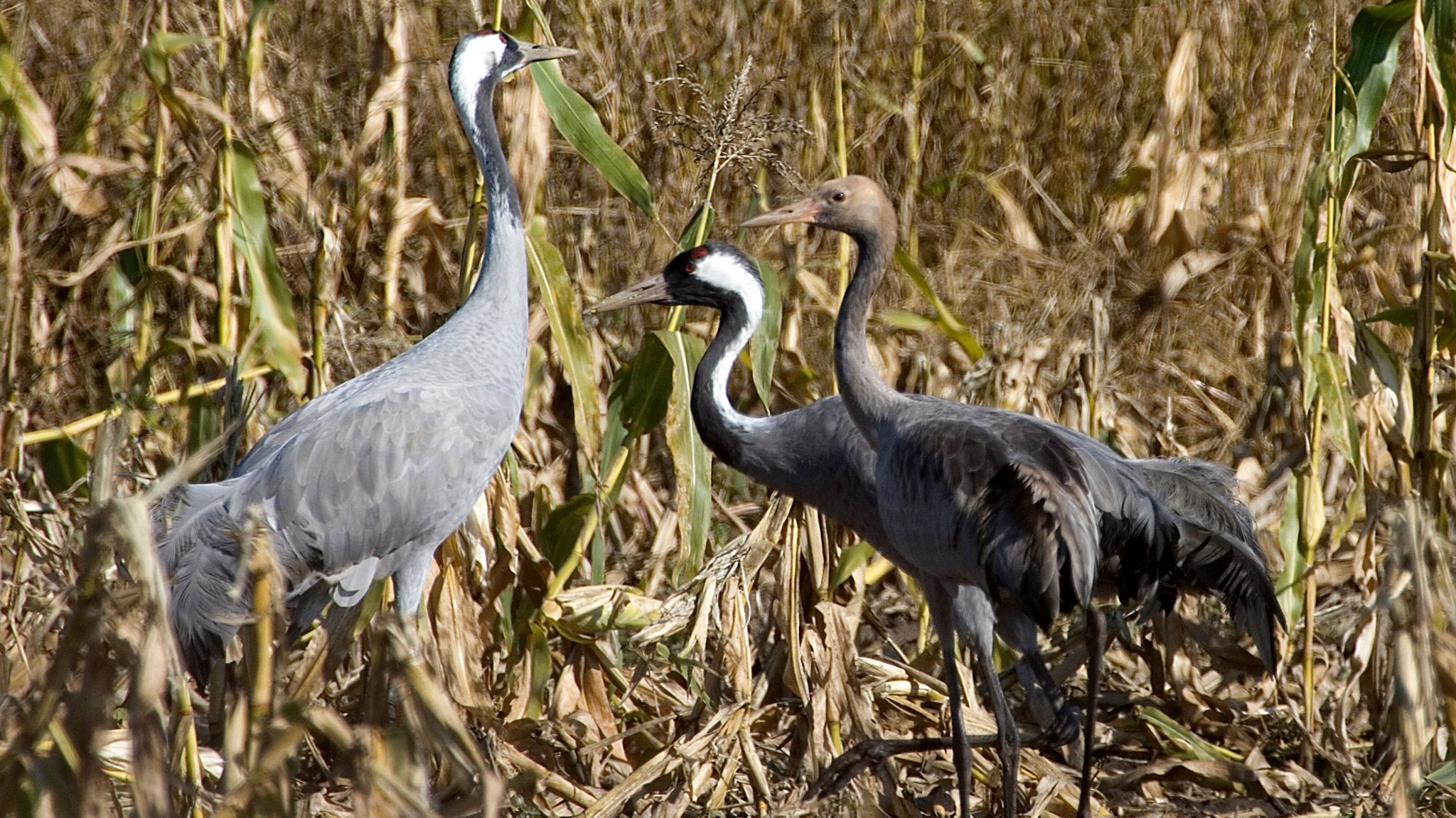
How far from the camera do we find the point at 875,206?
358 centimetres

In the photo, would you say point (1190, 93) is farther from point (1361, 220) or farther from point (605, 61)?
point (605, 61)

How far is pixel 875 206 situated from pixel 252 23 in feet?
4.84

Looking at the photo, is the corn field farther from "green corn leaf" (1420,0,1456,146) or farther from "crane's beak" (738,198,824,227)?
"crane's beak" (738,198,824,227)

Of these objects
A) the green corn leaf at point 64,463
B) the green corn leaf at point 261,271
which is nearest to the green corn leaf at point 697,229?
the green corn leaf at point 261,271

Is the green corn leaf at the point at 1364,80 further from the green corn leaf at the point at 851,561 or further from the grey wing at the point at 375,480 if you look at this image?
the grey wing at the point at 375,480

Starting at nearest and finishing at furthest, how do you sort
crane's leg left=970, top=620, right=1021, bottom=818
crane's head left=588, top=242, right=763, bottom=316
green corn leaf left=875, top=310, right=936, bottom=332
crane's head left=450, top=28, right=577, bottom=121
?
crane's leg left=970, top=620, right=1021, bottom=818
crane's head left=450, top=28, right=577, bottom=121
crane's head left=588, top=242, right=763, bottom=316
green corn leaf left=875, top=310, right=936, bottom=332

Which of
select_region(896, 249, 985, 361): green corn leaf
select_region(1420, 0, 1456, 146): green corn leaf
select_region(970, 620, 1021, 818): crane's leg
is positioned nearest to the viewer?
select_region(1420, 0, 1456, 146): green corn leaf

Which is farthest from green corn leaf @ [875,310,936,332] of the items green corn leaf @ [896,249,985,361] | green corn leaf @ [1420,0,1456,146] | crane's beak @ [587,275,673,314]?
green corn leaf @ [1420,0,1456,146]

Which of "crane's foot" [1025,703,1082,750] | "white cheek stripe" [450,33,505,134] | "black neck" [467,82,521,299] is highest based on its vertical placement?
"white cheek stripe" [450,33,505,134]

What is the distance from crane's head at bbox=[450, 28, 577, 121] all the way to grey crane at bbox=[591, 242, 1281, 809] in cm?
61

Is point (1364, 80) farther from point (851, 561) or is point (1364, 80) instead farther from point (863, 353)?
point (851, 561)

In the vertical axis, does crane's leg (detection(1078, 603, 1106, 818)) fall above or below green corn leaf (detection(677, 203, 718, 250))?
below

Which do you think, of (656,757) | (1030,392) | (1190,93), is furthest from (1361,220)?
(656,757)

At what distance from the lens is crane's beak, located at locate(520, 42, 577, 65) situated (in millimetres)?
3645
